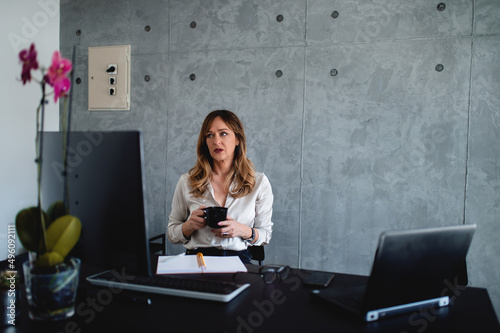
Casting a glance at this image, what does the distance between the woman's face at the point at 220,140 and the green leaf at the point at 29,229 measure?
4.48ft

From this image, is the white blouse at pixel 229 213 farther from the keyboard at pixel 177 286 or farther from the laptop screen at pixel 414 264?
the laptop screen at pixel 414 264

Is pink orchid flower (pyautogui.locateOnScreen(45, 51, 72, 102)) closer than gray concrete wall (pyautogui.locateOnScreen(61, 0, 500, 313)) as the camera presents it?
Yes

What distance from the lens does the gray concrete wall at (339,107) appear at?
2.96m

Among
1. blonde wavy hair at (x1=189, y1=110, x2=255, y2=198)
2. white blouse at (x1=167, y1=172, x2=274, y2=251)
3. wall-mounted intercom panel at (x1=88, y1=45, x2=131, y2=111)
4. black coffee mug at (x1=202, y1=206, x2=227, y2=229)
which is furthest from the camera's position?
wall-mounted intercom panel at (x1=88, y1=45, x2=131, y2=111)

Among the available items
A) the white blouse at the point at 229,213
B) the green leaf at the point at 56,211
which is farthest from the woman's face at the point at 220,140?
the green leaf at the point at 56,211

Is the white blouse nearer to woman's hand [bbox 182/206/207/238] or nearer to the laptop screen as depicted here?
woman's hand [bbox 182/206/207/238]

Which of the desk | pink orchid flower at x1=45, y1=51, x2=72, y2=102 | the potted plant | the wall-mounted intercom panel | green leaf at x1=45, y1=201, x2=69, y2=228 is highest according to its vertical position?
the wall-mounted intercom panel

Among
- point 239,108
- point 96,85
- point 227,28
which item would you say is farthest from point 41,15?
point 239,108

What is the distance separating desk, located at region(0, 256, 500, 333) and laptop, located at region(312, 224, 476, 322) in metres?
0.04

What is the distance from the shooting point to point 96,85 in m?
3.91

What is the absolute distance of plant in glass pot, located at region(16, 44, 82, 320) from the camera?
975 mm

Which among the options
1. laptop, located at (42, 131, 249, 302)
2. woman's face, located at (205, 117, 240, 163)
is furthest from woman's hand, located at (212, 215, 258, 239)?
laptop, located at (42, 131, 249, 302)

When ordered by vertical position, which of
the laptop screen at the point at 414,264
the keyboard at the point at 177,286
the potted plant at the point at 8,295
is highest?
the laptop screen at the point at 414,264

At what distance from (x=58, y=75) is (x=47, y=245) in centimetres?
45
